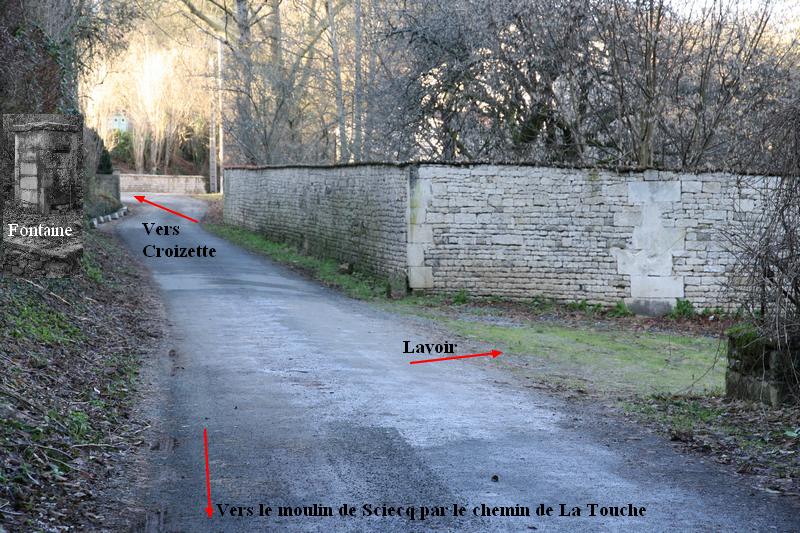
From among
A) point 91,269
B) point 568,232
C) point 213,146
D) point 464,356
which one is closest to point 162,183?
point 213,146

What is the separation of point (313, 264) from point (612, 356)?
40.1ft

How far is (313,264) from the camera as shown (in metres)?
24.5

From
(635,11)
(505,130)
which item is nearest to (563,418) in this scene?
(635,11)

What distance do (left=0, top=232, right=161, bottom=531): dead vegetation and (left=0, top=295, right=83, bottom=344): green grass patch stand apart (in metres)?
0.02

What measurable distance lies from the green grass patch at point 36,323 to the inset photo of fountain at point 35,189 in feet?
2.07

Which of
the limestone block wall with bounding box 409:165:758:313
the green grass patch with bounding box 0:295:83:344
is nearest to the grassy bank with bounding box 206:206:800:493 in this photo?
the limestone block wall with bounding box 409:165:758:313

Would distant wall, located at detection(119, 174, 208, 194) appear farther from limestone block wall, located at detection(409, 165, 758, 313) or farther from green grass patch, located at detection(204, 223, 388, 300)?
limestone block wall, located at detection(409, 165, 758, 313)

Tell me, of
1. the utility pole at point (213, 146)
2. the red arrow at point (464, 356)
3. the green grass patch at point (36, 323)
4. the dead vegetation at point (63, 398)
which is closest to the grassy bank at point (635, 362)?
the red arrow at point (464, 356)

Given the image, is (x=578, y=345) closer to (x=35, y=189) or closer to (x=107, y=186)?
(x=35, y=189)

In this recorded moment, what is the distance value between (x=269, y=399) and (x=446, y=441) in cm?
225

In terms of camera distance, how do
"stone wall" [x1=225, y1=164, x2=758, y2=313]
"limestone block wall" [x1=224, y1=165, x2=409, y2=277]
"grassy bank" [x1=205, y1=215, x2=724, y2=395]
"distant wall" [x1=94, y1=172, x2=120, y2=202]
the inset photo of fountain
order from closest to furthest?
1. the inset photo of fountain
2. "grassy bank" [x1=205, y1=215, x2=724, y2=395]
3. "stone wall" [x1=225, y1=164, x2=758, y2=313]
4. "limestone block wall" [x1=224, y1=165, x2=409, y2=277]
5. "distant wall" [x1=94, y1=172, x2=120, y2=202]

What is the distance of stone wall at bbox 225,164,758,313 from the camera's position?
18219 mm

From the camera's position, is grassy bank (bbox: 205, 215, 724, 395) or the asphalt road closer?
the asphalt road

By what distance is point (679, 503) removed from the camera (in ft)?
21.1
